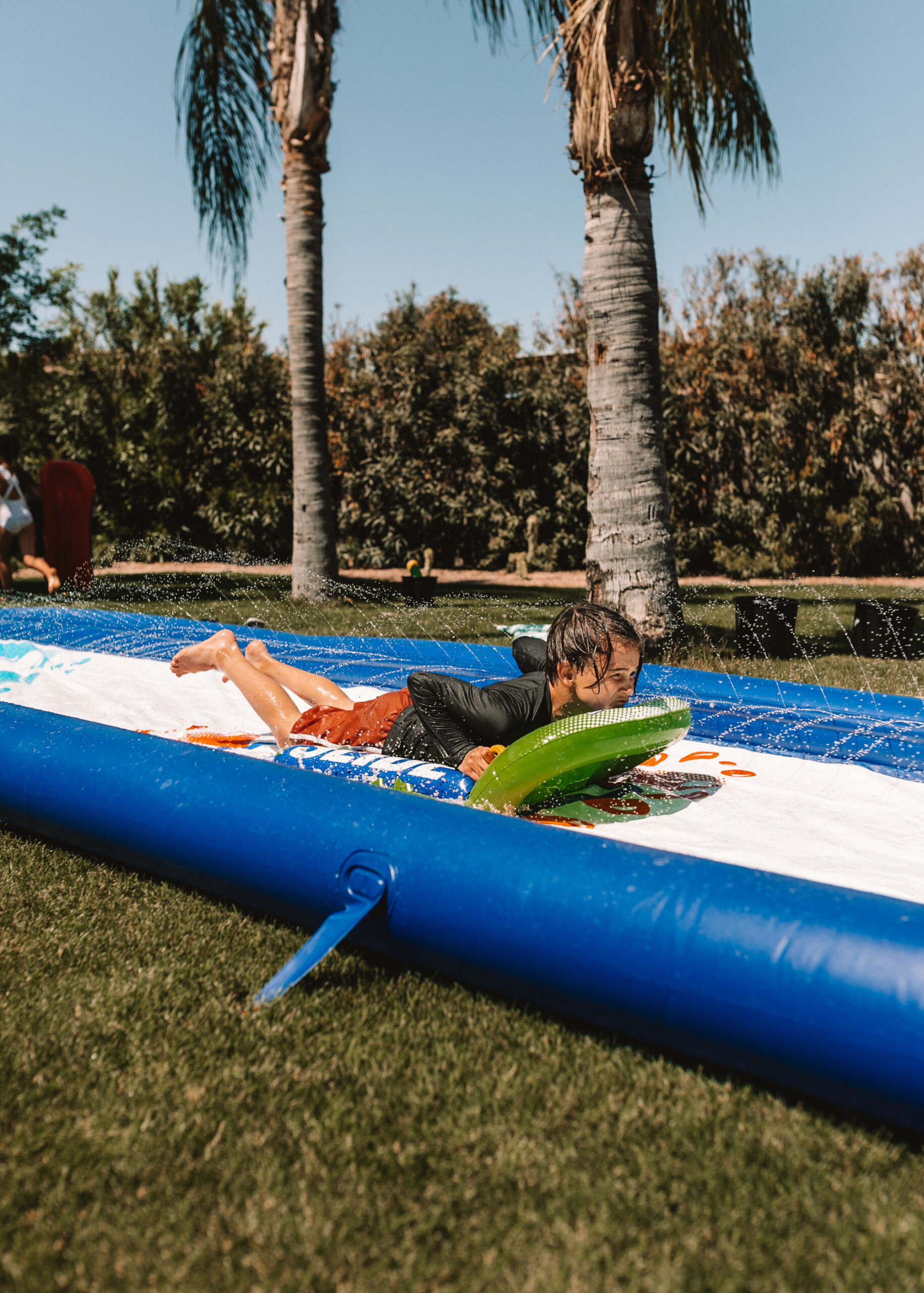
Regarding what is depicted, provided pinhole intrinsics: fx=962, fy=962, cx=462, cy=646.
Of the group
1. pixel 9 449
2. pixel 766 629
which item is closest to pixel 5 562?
pixel 9 449

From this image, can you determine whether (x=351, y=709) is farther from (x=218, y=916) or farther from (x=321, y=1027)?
(x=321, y=1027)

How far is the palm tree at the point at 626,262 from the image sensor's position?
546 cm

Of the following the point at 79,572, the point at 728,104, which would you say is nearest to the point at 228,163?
the point at 79,572

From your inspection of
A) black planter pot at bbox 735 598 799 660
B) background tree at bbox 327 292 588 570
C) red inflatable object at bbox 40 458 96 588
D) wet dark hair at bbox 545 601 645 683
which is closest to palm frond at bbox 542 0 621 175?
black planter pot at bbox 735 598 799 660

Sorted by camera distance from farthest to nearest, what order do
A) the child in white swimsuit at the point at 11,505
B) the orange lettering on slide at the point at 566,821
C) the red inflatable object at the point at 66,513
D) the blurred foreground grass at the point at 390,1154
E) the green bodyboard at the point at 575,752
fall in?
the red inflatable object at the point at 66,513 < the child in white swimsuit at the point at 11,505 < the orange lettering on slide at the point at 566,821 < the green bodyboard at the point at 575,752 < the blurred foreground grass at the point at 390,1154

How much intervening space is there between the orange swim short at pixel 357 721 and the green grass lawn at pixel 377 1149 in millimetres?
1296

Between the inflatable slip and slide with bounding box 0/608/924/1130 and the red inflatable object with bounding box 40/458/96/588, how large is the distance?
587cm

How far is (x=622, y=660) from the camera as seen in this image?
2.97 m

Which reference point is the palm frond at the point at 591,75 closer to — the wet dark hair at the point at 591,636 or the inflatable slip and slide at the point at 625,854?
the inflatable slip and slide at the point at 625,854

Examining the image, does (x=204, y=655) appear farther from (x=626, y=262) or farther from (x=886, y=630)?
(x=886, y=630)

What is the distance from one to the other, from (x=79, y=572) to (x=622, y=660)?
783 cm

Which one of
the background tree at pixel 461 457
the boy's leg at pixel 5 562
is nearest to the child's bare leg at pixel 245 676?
the boy's leg at pixel 5 562

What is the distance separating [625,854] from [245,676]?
2.45 meters

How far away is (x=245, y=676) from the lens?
4066 mm
